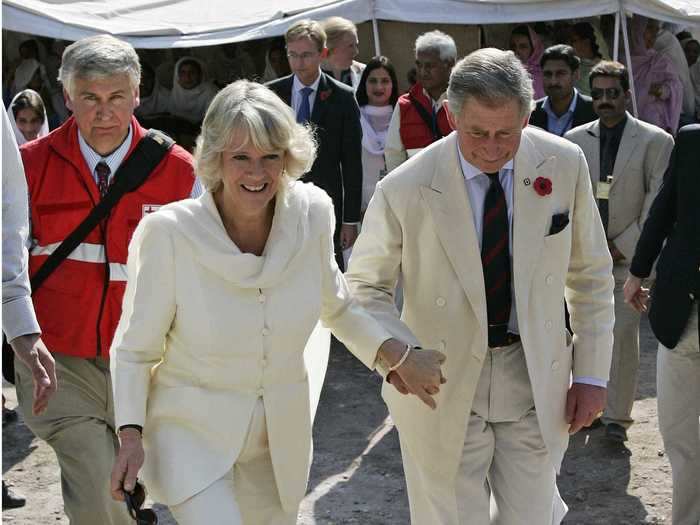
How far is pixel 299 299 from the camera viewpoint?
399cm

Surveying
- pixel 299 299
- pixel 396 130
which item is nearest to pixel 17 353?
pixel 299 299

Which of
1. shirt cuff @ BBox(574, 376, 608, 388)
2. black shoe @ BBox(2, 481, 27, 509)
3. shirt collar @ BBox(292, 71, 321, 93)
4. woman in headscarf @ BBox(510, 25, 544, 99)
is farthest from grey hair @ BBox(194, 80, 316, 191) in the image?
woman in headscarf @ BBox(510, 25, 544, 99)

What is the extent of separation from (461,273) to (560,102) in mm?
4553

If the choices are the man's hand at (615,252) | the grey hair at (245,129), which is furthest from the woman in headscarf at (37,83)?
the grey hair at (245,129)

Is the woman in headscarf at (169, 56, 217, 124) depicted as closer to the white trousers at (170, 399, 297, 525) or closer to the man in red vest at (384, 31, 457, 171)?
the man in red vest at (384, 31, 457, 171)

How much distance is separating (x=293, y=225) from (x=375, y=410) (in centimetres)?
436

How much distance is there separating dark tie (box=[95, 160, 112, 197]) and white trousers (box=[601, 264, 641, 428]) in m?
3.54

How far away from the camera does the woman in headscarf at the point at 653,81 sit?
1339cm

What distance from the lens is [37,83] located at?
49.3ft

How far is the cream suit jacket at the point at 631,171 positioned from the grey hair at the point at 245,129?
3688 millimetres

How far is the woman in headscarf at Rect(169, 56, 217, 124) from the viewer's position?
1482 centimetres

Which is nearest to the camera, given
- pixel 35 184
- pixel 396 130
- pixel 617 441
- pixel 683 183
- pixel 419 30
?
pixel 35 184

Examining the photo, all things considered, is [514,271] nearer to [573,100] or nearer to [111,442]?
[111,442]

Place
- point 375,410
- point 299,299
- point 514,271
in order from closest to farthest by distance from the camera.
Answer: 1. point 299,299
2. point 514,271
3. point 375,410
